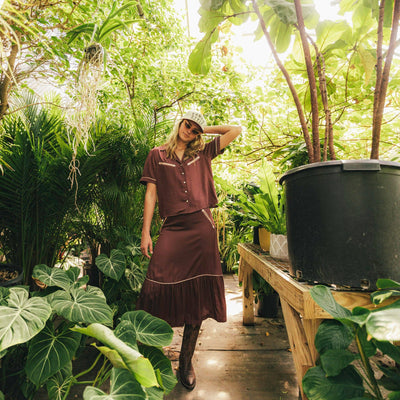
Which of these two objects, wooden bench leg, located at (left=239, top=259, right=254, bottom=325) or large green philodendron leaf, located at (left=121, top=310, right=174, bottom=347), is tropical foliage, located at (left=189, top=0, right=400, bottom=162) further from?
wooden bench leg, located at (left=239, top=259, right=254, bottom=325)

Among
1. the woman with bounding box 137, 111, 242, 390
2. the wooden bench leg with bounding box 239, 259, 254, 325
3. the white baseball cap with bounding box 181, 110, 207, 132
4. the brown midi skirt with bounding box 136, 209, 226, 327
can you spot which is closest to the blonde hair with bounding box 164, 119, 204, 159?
the woman with bounding box 137, 111, 242, 390

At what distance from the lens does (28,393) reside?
4.19 feet

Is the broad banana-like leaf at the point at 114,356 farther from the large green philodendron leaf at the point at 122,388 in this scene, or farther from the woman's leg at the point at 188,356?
the woman's leg at the point at 188,356

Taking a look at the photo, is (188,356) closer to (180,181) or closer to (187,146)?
(180,181)

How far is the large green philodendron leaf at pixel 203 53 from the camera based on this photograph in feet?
4.68

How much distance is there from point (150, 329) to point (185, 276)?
1.66 feet

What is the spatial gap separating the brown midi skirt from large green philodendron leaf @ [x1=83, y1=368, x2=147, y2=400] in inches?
31.1

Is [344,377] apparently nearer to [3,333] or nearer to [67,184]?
[3,333]

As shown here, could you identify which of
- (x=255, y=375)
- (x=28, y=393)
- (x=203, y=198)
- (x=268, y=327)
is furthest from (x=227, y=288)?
(x=28, y=393)

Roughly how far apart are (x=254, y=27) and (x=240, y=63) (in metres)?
2.66

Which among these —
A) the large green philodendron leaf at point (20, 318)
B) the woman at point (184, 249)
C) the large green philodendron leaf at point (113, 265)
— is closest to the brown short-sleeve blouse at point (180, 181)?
the woman at point (184, 249)

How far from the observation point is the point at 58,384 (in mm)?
1177

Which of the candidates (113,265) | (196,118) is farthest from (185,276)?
(196,118)

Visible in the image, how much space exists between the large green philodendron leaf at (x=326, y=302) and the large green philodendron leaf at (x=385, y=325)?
0.59 feet
